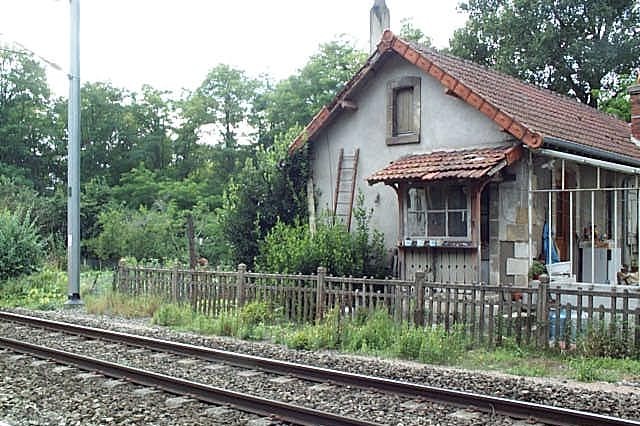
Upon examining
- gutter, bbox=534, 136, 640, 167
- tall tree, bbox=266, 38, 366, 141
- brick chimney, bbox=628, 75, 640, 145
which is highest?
tall tree, bbox=266, 38, 366, 141

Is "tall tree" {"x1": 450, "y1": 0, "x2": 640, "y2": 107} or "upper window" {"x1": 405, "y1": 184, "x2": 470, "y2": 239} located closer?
"upper window" {"x1": 405, "y1": 184, "x2": 470, "y2": 239}

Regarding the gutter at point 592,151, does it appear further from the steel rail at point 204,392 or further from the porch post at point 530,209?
the steel rail at point 204,392

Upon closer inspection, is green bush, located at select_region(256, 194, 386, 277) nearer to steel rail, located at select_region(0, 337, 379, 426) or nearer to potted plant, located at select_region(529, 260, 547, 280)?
potted plant, located at select_region(529, 260, 547, 280)

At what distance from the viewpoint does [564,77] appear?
36.5 m

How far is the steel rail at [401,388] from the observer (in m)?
7.02

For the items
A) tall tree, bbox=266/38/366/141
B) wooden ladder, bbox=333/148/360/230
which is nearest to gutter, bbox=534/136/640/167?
wooden ladder, bbox=333/148/360/230

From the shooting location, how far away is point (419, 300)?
1194 centimetres

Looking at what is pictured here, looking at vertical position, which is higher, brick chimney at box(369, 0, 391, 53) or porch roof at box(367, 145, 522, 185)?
brick chimney at box(369, 0, 391, 53)

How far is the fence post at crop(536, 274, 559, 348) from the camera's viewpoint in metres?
10.8

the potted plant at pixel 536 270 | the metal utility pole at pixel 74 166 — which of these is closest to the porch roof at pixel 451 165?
the potted plant at pixel 536 270

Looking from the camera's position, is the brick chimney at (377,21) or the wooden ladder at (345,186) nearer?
the wooden ladder at (345,186)

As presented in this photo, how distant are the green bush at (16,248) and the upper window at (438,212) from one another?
11525mm

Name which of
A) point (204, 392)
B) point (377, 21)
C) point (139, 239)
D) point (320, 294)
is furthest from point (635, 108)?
point (139, 239)

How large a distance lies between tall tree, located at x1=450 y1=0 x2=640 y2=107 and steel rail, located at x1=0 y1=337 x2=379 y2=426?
30244 mm
